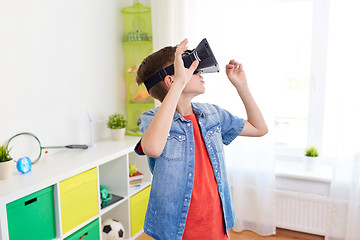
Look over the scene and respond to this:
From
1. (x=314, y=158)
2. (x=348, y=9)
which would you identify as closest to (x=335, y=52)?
(x=348, y=9)

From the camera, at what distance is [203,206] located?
1243mm

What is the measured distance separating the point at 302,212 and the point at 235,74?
1.56 m

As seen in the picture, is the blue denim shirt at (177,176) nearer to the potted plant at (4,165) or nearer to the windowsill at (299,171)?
the potted plant at (4,165)

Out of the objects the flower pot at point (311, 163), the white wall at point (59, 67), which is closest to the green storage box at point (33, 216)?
the white wall at point (59, 67)

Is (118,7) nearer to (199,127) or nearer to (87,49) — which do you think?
(87,49)

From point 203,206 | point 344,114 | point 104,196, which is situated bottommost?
point 104,196

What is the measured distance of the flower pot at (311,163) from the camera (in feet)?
8.29

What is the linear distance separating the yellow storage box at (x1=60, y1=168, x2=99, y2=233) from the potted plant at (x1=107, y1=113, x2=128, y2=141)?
541 mm

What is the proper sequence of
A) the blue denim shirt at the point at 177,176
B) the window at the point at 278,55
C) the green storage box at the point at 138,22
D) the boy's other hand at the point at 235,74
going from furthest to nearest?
the green storage box at the point at 138,22 → the window at the point at 278,55 → the boy's other hand at the point at 235,74 → the blue denim shirt at the point at 177,176

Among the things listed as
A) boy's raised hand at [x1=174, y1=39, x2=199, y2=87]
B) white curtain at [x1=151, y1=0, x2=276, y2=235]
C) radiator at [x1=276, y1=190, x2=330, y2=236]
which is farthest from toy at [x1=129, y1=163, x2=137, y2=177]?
boy's raised hand at [x1=174, y1=39, x2=199, y2=87]

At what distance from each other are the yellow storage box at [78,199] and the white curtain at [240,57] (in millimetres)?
1029

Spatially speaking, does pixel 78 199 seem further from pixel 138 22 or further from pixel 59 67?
pixel 138 22

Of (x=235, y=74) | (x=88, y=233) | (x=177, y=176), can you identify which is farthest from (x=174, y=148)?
(x=88, y=233)

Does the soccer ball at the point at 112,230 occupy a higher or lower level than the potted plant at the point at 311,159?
lower
